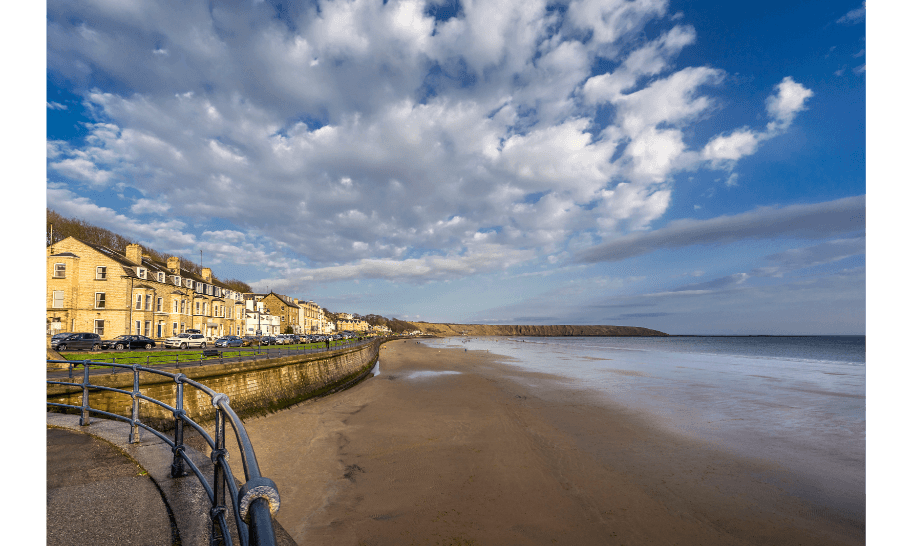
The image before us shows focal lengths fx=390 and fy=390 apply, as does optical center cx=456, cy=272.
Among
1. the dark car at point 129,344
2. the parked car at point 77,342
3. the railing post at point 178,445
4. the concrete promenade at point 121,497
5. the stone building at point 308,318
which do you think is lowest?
the stone building at point 308,318

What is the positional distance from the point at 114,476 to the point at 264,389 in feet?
45.0

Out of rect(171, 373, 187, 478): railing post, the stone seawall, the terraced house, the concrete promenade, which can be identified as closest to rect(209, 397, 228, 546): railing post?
the concrete promenade

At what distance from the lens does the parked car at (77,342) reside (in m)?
23.5

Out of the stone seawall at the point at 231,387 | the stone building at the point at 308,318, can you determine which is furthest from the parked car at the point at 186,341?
the stone building at the point at 308,318

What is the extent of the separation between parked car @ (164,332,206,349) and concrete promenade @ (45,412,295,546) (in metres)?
31.7

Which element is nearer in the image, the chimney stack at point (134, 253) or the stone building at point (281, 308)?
the chimney stack at point (134, 253)

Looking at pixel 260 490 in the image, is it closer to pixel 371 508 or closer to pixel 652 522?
pixel 371 508

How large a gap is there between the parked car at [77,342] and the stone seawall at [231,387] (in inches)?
588

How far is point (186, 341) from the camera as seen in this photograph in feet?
106

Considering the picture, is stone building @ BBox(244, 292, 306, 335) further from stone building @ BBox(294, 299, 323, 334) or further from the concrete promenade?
the concrete promenade

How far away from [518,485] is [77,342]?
29.0m

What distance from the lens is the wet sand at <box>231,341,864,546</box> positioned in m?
7.49

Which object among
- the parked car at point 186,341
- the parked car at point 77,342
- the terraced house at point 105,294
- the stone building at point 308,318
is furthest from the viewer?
the stone building at point 308,318

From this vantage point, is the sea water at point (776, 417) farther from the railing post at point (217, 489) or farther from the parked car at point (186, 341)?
the parked car at point (186, 341)
